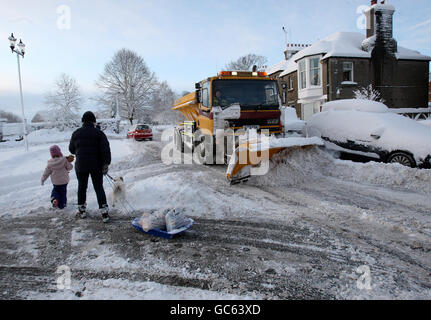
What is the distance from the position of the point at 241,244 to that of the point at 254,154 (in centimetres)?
291

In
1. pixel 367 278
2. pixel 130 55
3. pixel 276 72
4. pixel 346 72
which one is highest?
pixel 130 55

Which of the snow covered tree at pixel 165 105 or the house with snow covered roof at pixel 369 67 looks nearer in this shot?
the house with snow covered roof at pixel 369 67

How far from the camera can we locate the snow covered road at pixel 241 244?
2494mm

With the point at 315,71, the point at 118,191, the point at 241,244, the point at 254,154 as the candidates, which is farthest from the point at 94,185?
the point at 315,71

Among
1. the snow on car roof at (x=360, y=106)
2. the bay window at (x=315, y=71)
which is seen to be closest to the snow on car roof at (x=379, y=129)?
the snow on car roof at (x=360, y=106)

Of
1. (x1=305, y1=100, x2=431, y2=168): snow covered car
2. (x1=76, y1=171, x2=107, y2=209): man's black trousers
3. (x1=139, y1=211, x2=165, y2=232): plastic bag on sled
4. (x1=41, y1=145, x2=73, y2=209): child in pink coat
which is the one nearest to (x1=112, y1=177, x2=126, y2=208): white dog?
(x1=76, y1=171, x2=107, y2=209): man's black trousers

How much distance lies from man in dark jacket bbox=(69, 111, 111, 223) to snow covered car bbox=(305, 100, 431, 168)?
20.5 ft

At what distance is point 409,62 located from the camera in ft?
72.5

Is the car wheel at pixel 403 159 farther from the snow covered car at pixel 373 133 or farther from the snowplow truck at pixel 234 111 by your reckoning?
the snowplow truck at pixel 234 111

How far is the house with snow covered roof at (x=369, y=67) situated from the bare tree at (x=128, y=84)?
27310 mm

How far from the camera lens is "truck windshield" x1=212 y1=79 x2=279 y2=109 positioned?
7715mm

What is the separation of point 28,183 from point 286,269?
22.8 feet
